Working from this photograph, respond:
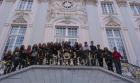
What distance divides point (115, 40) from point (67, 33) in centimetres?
345

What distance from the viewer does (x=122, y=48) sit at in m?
14.8

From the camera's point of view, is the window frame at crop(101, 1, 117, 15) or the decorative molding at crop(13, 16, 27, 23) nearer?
the decorative molding at crop(13, 16, 27, 23)

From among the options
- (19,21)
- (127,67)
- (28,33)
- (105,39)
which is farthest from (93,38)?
(19,21)

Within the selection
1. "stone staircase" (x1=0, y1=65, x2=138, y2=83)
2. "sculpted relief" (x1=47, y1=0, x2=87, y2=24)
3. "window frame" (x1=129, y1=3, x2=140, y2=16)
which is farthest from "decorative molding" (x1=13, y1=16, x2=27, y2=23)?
"window frame" (x1=129, y1=3, x2=140, y2=16)

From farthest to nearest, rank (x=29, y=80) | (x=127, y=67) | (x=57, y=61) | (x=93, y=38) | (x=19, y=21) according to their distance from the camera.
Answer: (x=19, y=21) < (x=93, y=38) < (x=127, y=67) < (x=57, y=61) < (x=29, y=80)

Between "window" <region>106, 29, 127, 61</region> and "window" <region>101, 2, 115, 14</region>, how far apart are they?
2073 millimetres

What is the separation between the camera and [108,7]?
706 inches

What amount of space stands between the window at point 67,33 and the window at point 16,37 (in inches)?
98.2

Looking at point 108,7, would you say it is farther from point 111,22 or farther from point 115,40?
point 115,40

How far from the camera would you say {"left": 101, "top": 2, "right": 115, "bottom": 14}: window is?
681 inches

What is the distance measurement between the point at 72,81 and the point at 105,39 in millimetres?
5751

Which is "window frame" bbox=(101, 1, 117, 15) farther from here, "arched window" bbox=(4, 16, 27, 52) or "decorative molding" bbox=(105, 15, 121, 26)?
"arched window" bbox=(4, 16, 27, 52)

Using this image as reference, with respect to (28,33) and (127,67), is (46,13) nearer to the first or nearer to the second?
(28,33)

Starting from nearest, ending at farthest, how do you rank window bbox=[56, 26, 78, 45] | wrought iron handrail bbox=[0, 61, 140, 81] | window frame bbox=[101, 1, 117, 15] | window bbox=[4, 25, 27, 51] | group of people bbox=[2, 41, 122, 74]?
1. group of people bbox=[2, 41, 122, 74]
2. wrought iron handrail bbox=[0, 61, 140, 81]
3. window bbox=[4, 25, 27, 51]
4. window bbox=[56, 26, 78, 45]
5. window frame bbox=[101, 1, 117, 15]
